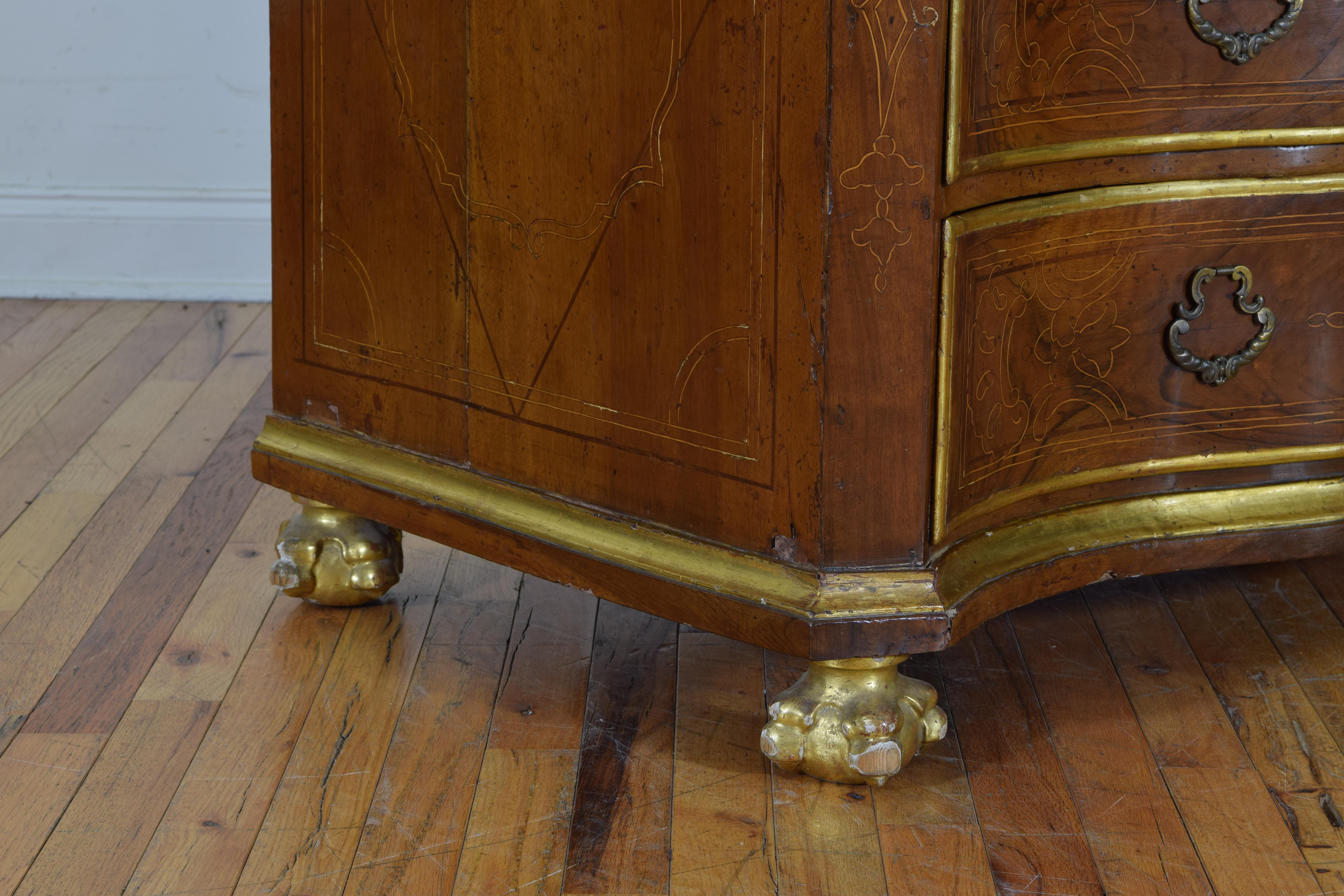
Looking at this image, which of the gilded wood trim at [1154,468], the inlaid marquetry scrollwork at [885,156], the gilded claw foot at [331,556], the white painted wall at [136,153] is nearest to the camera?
the inlaid marquetry scrollwork at [885,156]

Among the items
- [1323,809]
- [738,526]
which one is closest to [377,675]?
[738,526]

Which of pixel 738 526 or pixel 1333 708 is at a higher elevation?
pixel 738 526

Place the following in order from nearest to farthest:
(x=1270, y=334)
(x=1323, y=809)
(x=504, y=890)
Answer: (x=504, y=890), (x=1323, y=809), (x=1270, y=334)

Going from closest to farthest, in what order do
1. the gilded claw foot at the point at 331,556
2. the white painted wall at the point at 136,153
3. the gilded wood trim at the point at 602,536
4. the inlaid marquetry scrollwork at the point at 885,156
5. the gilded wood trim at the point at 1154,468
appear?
the inlaid marquetry scrollwork at the point at 885,156, the gilded wood trim at the point at 602,536, the gilded wood trim at the point at 1154,468, the gilded claw foot at the point at 331,556, the white painted wall at the point at 136,153

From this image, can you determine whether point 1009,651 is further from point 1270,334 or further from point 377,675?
point 377,675

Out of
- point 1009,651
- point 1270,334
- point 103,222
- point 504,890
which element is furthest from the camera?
point 103,222

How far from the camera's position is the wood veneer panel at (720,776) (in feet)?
3.77

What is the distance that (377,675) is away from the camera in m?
Answer: 1.47

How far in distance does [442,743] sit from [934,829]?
1.51 ft

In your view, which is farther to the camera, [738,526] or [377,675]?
[377,675]

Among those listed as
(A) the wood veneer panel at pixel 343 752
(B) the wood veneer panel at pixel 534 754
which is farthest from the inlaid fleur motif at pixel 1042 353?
(A) the wood veneer panel at pixel 343 752

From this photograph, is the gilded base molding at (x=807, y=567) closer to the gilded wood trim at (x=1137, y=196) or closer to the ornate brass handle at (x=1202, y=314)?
the ornate brass handle at (x=1202, y=314)

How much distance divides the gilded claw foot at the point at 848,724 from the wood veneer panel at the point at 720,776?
5cm

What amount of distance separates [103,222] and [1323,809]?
265 cm
